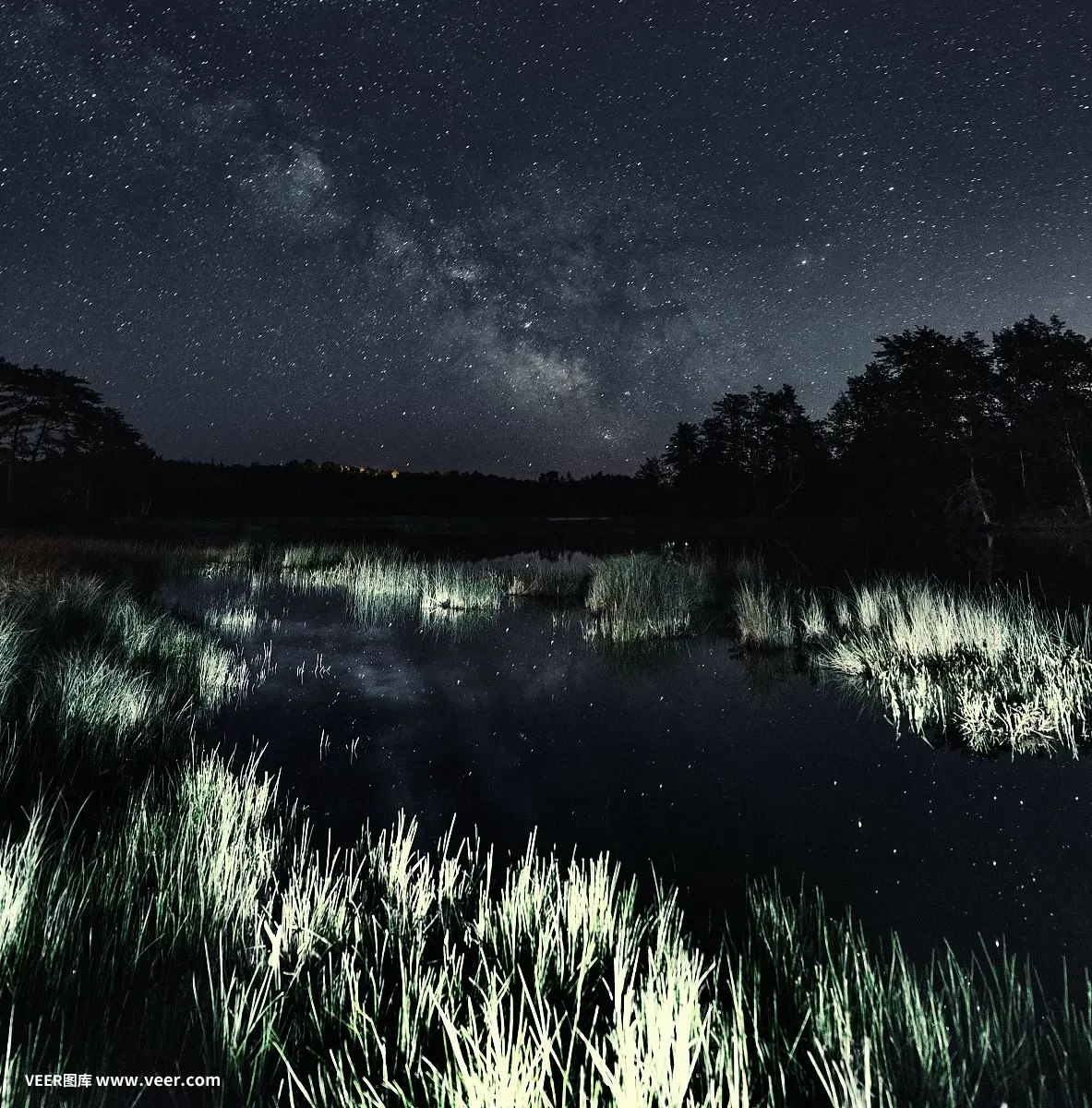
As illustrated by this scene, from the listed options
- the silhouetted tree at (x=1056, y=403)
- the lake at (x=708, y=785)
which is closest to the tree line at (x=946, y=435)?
the silhouetted tree at (x=1056, y=403)

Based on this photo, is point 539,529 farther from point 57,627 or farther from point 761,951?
point 761,951

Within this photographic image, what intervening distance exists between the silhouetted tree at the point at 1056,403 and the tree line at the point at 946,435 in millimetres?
63

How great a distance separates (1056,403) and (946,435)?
613 centimetres

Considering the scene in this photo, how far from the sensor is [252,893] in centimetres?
273

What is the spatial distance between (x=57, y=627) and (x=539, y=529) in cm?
4342

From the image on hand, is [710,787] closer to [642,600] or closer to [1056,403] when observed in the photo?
[642,600]

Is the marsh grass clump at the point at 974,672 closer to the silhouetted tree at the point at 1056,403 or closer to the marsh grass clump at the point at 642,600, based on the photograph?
the marsh grass clump at the point at 642,600

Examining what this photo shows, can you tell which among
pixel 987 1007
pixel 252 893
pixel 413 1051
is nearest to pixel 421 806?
pixel 252 893

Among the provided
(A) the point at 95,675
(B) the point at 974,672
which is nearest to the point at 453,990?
(A) the point at 95,675

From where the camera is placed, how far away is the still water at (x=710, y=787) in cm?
A: 319

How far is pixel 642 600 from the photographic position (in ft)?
37.6

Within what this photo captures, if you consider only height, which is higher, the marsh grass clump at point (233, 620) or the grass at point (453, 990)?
the grass at point (453, 990)

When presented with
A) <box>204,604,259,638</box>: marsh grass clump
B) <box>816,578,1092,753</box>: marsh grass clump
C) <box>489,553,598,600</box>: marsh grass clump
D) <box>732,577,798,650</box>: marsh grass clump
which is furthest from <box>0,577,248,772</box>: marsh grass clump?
<box>489,553,598,600</box>: marsh grass clump

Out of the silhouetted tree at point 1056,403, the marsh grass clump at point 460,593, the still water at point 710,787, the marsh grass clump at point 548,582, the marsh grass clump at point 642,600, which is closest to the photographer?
the still water at point 710,787
